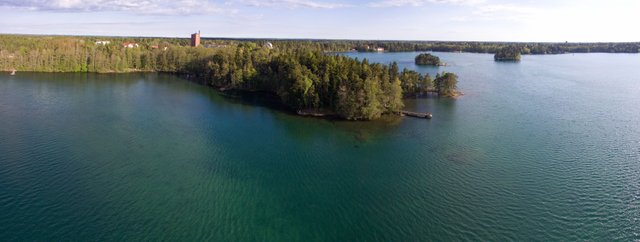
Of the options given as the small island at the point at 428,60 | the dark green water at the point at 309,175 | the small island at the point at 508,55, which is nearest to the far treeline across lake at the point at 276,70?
the dark green water at the point at 309,175

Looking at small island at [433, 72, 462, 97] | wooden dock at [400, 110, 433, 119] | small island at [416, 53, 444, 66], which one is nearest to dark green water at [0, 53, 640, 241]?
wooden dock at [400, 110, 433, 119]

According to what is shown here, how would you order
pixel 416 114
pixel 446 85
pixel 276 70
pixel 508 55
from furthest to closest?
1. pixel 508 55
2. pixel 276 70
3. pixel 446 85
4. pixel 416 114

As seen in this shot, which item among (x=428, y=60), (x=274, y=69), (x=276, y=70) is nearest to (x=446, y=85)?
(x=276, y=70)

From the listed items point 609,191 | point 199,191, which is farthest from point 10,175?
point 609,191

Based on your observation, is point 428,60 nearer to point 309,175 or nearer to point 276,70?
point 276,70

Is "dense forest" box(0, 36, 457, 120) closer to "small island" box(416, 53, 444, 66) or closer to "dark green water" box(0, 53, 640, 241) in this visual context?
"dark green water" box(0, 53, 640, 241)

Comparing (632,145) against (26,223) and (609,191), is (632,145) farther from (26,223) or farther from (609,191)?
(26,223)
